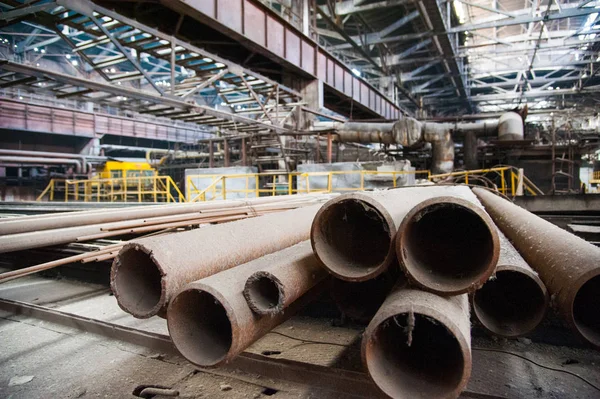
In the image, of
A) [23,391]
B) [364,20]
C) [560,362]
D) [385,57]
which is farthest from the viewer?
[385,57]

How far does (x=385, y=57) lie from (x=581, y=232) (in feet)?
56.0

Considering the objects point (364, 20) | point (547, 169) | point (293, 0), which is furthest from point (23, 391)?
point (364, 20)

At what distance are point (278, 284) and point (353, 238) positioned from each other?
0.61m

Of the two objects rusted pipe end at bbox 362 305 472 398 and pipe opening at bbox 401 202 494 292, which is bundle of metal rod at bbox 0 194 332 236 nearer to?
rusted pipe end at bbox 362 305 472 398

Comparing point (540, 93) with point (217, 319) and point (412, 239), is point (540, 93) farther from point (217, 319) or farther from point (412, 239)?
point (217, 319)

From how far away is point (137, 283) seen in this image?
207cm

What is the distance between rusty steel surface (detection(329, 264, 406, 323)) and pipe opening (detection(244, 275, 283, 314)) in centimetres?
102

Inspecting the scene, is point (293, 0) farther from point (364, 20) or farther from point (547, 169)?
point (547, 169)

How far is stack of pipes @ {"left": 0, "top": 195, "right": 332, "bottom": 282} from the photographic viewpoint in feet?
8.18

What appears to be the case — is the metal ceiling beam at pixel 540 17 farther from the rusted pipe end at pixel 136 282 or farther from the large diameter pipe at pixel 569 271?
the rusted pipe end at pixel 136 282

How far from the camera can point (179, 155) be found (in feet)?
64.3

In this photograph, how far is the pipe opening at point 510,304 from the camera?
7.10ft

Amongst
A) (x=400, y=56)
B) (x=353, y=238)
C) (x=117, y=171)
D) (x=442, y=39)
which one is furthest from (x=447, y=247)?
(x=117, y=171)

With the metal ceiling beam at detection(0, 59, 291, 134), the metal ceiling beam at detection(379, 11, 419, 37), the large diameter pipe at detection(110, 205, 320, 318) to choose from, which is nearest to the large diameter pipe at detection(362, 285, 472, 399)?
the large diameter pipe at detection(110, 205, 320, 318)
